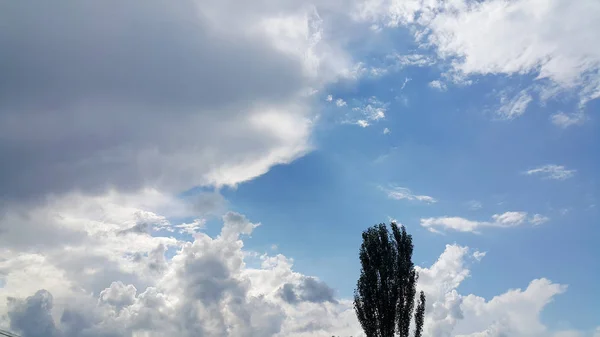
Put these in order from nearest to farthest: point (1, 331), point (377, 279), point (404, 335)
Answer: point (1, 331) < point (404, 335) < point (377, 279)

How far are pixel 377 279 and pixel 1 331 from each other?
29.9 metres

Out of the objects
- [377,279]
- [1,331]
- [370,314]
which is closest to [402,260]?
[377,279]

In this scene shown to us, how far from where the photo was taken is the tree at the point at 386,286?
38688 mm

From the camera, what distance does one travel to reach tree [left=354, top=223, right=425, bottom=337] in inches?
1523

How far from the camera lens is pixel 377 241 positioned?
42625mm

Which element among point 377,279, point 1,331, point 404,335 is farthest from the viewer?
point 377,279

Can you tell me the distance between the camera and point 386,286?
39.9m

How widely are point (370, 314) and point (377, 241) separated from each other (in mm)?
7086

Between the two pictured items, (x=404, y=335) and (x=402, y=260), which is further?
(x=402, y=260)

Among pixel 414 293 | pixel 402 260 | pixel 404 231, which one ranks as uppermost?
pixel 404 231

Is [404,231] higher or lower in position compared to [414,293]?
higher

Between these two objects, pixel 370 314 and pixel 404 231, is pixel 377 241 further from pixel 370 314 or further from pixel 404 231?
pixel 370 314

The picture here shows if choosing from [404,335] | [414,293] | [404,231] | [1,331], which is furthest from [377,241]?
[1,331]

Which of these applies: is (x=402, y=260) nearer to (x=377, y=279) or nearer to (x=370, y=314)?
(x=377, y=279)
